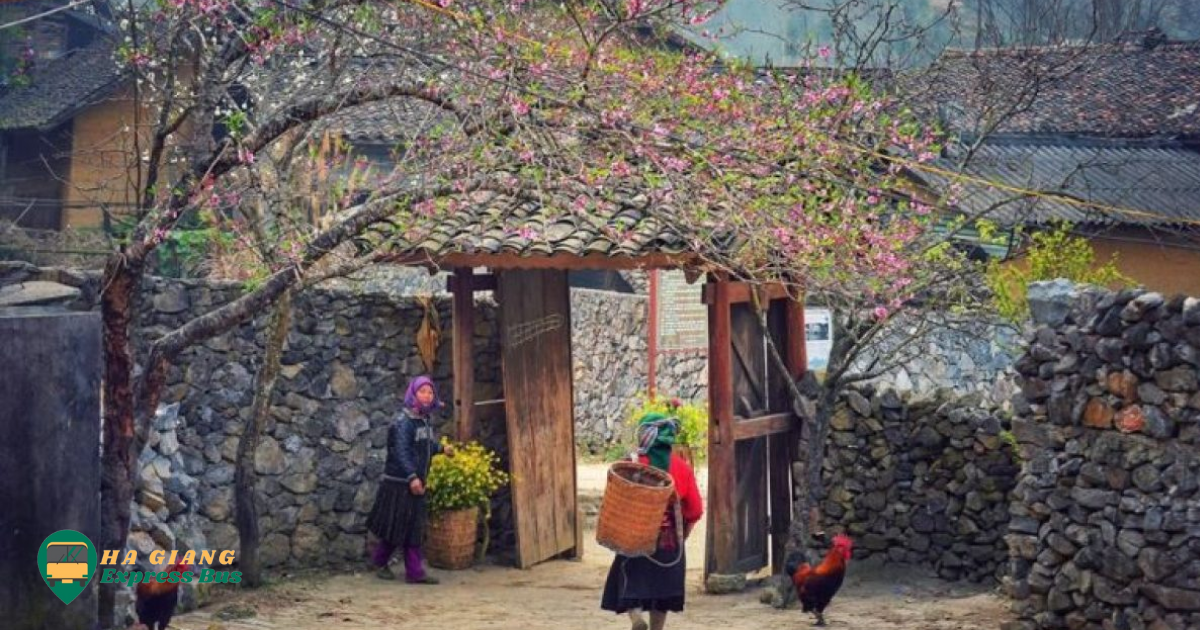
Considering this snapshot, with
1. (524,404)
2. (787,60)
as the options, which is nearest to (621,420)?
(524,404)

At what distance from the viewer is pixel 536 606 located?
11.3 meters

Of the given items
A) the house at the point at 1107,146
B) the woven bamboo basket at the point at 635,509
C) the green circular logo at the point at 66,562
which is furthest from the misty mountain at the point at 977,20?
the green circular logo at the point at 66,562

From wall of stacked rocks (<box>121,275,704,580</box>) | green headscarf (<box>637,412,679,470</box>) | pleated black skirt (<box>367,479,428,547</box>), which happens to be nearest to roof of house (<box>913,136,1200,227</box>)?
wall of stacked rocks (<box>121,275,704,580</box>)

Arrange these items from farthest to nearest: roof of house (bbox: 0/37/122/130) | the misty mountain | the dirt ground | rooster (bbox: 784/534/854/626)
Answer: the misty mountain, roof of house (bbox: 0/37/122/130), the dirt ground, rooster (bbox: 784/534/854/626)

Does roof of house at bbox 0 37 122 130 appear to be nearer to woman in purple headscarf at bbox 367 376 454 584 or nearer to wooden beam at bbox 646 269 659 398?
wooden beam at bbox 646 269 659 398

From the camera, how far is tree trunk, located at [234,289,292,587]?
11.3 meters

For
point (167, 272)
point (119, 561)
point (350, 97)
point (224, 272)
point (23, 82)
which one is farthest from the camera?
point (23, 82)

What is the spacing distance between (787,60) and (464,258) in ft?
109

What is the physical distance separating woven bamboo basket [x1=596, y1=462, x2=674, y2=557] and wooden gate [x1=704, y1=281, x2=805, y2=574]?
2616 mm

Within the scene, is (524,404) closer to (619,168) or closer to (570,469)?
(570,469)

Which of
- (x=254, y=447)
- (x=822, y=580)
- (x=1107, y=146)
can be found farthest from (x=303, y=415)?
(x=1107, y=146)

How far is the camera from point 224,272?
50.0ft

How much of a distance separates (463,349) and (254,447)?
204 centimetres

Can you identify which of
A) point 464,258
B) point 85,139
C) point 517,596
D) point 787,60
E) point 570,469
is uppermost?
point 787,60
